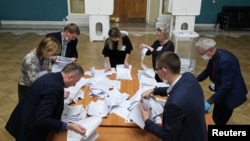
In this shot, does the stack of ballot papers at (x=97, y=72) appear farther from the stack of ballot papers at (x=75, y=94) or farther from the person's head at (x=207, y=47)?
the person's head at (x=207, y=47)

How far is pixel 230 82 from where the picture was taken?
2.70 m

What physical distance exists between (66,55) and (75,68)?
5.30ft

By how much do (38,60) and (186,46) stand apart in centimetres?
525

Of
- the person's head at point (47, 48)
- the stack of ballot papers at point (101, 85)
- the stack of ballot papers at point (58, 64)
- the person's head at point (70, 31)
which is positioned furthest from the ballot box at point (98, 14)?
the person's head at point (47, 48)

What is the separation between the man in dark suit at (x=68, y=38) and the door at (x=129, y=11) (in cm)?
625

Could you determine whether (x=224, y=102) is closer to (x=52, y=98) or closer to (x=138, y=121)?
(x=138, y=121)

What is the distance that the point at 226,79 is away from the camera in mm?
2689

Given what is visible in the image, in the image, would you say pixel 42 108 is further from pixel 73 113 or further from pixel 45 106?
pixel 73 113

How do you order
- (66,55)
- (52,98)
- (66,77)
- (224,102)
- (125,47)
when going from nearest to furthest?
(52,98) → (66,77) → (224,102) → (66,55) → (125,47)

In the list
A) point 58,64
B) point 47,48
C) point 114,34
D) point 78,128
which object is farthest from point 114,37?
point 78,128

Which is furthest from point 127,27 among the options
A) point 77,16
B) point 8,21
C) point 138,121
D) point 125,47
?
point 138,121

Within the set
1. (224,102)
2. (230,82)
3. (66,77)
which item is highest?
(66,77)

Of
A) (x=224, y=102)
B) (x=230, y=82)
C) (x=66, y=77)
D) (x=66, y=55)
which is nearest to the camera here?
(x=66, y=77)

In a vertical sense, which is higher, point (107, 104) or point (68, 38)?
point (68, 38)
